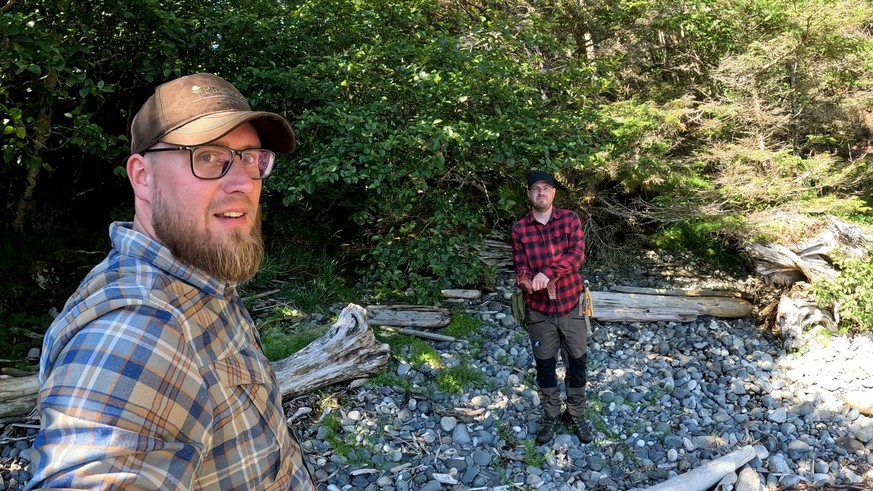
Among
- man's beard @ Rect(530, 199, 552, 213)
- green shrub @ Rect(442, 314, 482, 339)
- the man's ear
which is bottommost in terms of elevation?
green shrub @ Rect(442, 314, 482, 339)

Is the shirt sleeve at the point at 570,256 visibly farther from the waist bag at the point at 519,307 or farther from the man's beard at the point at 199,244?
the man's beard at the point at 199,244

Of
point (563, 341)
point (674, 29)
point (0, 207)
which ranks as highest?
point (674, 29)

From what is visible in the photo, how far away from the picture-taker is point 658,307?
8.23m

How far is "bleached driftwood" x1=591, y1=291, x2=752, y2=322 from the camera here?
807 cm

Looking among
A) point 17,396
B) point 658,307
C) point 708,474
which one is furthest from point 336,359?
point 658,307

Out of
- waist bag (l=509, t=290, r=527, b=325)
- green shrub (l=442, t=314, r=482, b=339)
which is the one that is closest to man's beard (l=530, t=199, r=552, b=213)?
waist bag (l=509, t=290, r=527, b=325)

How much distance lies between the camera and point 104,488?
0.98m

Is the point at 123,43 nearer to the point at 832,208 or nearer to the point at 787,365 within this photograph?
the point at 787,365

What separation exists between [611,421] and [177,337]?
16.5 ft

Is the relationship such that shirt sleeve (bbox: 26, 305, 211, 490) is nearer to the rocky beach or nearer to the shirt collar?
the shirt collar

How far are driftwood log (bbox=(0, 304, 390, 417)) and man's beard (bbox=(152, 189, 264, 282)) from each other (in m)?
3.75

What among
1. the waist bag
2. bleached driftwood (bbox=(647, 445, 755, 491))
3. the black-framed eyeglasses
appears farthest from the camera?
the waist bag

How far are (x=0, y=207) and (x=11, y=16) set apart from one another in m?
2.99

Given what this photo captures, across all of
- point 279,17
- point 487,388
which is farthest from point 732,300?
point 279,17
